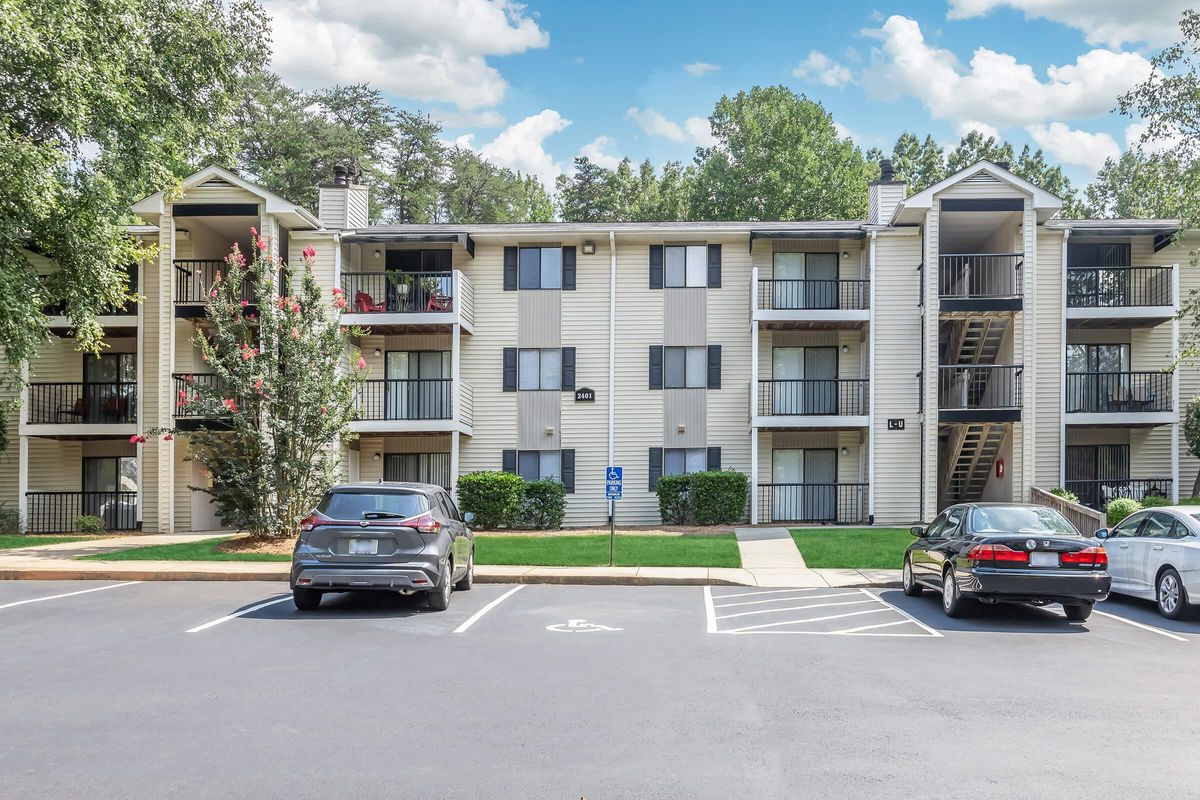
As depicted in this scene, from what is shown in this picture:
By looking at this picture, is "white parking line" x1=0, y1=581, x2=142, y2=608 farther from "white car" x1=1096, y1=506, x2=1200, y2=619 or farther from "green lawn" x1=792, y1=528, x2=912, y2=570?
"white car" x1=1096, y1=506, x2=1200, y2=619

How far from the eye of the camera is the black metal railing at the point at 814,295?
1030 inches

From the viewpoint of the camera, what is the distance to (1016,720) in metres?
7.14

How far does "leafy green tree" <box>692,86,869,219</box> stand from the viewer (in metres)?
45.1

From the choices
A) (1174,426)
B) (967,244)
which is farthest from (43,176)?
(1174,426)

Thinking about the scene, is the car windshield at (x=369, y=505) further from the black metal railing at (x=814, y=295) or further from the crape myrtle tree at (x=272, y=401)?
the black metal railing at (x=814, y=295)

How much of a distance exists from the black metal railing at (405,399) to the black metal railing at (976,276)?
13.3 metres

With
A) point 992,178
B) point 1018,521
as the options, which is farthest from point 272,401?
point 992,178

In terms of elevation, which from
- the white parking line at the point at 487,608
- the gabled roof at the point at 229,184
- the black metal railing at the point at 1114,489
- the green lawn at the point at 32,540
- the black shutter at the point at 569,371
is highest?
the gabled roof at the point at 229,184

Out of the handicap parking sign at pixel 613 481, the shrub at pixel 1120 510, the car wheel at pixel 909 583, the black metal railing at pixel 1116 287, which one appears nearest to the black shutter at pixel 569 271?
the handicap parking sign at pixel 613 481

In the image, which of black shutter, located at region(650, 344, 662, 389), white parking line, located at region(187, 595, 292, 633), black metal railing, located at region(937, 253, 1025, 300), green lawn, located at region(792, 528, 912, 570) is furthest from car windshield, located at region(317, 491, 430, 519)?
black metal railing, located at region(937, 253, 1025, 300)

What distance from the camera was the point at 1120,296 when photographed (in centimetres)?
2611

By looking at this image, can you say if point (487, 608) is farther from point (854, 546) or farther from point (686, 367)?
point (686, 367)

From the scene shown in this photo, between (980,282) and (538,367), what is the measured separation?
12418mm

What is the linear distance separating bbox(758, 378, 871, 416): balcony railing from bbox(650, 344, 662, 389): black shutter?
2746mm
